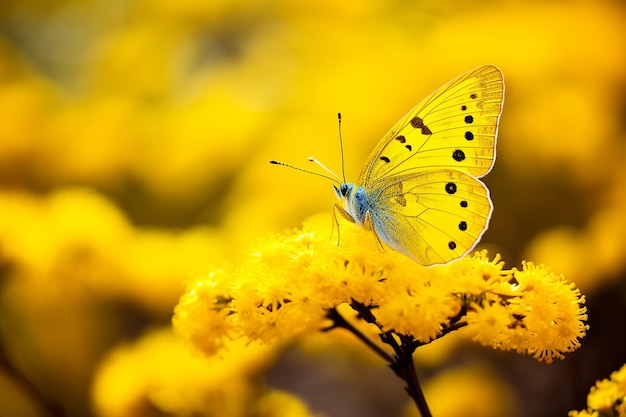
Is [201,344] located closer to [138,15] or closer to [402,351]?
[402,351]

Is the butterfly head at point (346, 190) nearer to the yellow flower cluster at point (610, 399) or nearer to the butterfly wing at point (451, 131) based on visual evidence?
the butterfly wing at point (451, 131)

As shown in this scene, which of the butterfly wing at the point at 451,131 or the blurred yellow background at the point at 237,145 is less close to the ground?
the blurred yellow background at the point at 237,145

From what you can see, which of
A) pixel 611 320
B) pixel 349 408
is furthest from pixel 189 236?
pixel 611 320

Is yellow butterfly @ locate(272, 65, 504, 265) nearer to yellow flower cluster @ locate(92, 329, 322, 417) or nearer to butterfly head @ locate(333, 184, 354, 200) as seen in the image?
butterfly head @ locate(333, 184, 354, 200)

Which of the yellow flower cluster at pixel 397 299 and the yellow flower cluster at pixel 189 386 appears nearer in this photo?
the yellow flower cluster at pixel 397 299

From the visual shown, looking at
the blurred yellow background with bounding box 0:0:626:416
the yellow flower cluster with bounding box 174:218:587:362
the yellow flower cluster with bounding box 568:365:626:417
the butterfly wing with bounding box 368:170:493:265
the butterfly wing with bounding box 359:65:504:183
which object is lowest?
the yellow flower cluster with bounding box 568:365:626:417

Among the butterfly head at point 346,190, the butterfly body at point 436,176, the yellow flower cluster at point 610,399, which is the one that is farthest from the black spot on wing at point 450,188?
the yellow flower cluster at point 610,399

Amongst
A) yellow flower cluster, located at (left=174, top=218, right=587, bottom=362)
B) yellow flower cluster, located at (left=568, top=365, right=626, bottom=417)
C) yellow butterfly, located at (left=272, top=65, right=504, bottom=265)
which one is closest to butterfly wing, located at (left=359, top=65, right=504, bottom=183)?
yellow butterfly, located at (left=272, top=65, right=504, bottom=265)

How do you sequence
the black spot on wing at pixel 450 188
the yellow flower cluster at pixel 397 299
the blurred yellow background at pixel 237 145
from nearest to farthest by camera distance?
the yellow flower cluster at pixel 397 299 → the black spot on wing at pixel 450 188 → the blurred yellow background at pixel 237 145

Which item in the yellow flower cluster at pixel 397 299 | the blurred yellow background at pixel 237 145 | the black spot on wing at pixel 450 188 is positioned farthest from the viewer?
the blurred yellow background at pixel 237 145

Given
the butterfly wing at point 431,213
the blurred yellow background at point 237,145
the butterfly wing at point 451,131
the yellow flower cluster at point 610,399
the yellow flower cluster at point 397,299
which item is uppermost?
the blurred yellow background at point 237,145
